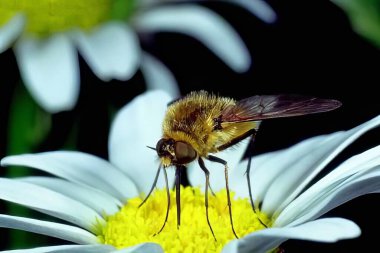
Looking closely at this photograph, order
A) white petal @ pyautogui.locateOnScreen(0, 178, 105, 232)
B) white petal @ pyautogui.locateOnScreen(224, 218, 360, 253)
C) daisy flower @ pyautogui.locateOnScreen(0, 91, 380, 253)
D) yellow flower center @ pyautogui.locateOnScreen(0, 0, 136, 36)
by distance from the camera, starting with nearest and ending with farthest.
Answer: white petal @ pyautogui.locateOnScreen(224, 218, 360, 253)
daisy flower @ pyautogui.locateOnScreen(0, 91, 380, 253)
white petal @ pyautogui.locateOnScreen(0, 178, 105, 232)
yellow flower center @ pyautogui.locateOnScreen(0, 0, 136, 36)

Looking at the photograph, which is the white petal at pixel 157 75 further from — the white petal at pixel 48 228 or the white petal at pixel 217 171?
the white petal at pixel 48 228

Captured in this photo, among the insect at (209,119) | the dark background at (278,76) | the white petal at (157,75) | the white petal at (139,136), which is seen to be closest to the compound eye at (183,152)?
the insect at (209,119)

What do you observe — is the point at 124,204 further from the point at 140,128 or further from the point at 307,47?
the point at 307,47

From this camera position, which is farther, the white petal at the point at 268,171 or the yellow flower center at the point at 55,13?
the yellow flower center at the point at 55,13

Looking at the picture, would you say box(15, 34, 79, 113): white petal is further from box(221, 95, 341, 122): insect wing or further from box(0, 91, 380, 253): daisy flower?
box(221, 95, 341, 122): insect wing

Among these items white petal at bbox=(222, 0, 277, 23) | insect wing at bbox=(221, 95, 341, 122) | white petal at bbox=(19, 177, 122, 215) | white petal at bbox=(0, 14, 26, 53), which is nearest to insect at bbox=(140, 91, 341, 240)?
insect wing at bbox=(221, 95, 341, 122)
